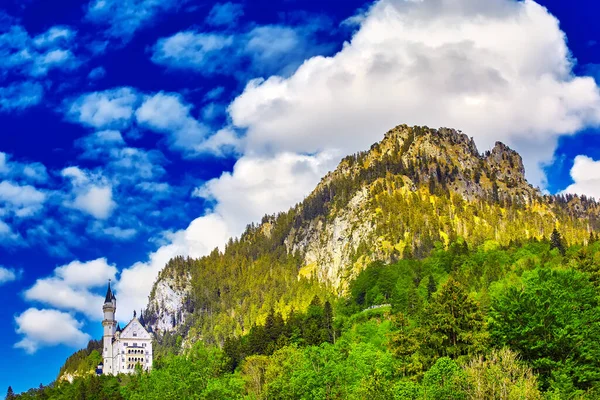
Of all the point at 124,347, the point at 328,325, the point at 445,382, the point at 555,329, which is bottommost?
the point at 445,382

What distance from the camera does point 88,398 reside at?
115000 millimetres

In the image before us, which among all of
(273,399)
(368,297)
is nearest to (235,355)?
(368,297)

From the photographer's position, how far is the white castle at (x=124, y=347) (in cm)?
18588

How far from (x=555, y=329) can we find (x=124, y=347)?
14519 centimetres

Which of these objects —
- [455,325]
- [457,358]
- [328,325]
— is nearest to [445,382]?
[457,358]

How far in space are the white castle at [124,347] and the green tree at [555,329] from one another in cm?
13342

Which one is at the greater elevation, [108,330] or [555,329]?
[108,330]

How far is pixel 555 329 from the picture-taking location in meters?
60.0

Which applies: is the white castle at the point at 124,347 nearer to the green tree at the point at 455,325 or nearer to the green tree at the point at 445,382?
the green tree at the point at 455,325

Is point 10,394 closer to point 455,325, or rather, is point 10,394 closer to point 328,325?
point 328,325

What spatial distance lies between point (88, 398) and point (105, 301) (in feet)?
281

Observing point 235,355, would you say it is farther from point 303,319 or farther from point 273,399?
point 273,399

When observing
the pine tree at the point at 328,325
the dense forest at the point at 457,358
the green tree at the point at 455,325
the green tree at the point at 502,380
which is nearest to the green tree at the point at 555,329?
the dense forest at the point at 457,358

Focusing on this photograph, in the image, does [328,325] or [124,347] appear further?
[124,347]
